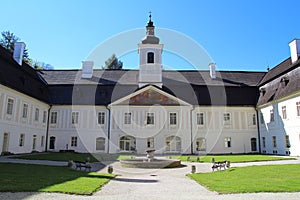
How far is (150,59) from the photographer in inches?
1260

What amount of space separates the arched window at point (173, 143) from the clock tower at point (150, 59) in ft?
20.0

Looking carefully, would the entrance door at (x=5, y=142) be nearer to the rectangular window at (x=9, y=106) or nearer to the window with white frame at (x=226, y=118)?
the rectangular window at (x=9, y=106)

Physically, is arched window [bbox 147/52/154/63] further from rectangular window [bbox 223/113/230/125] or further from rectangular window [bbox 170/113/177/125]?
rectangular window [bbox 223/113/230/125]

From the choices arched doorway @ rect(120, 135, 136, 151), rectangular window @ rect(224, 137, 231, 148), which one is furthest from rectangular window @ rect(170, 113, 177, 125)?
rectangular window @ rect(224, 137, 231, 148)

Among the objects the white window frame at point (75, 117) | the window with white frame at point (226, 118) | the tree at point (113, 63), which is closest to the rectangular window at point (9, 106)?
the white window frame at point (75, 117)

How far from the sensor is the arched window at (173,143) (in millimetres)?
27377

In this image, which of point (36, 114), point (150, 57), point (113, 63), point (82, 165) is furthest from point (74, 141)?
point (113, 63)

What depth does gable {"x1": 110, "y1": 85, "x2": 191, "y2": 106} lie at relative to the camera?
27406mm

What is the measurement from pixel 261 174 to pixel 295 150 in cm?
1274

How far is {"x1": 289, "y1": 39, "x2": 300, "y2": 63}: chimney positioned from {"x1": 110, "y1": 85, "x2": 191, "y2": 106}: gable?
1088cm

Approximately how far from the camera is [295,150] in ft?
71.5

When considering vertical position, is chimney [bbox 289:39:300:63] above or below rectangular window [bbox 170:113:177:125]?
above

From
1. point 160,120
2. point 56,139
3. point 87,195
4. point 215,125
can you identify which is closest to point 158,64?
point 160,120

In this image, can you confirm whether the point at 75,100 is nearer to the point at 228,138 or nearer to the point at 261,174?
the point at 228,138
